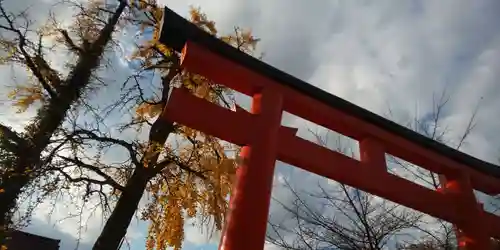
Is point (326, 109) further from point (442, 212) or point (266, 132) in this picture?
point (442, 212)

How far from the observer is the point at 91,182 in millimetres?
6855

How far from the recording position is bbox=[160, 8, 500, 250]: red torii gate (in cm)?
269

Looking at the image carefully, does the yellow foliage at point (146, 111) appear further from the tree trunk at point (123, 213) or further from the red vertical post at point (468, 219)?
the red vertical post at point (468, 219)

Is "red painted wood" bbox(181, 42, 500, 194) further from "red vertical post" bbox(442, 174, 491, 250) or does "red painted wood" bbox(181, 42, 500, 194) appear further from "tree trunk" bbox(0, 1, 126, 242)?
"tree trunk" bbox(0, 1, 126, 242)

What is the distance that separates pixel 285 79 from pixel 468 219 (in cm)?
269

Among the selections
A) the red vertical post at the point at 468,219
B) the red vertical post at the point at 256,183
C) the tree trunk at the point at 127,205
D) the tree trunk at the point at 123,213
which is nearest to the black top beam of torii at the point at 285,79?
the red vertical post at the point at 256,183

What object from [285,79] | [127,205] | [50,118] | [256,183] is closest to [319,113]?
[285,79]

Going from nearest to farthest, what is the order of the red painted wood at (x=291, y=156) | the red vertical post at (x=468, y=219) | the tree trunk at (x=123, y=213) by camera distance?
the red painted wood at (x=291, y=156), the red vertical post at (x=468, y=219), the tree trunk at (x=123, y=213)

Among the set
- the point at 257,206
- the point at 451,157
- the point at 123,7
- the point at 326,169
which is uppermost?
the point at 123,7

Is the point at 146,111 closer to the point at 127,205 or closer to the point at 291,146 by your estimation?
the point at 127,205

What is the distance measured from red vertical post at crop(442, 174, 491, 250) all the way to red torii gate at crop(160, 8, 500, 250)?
1 centimetres

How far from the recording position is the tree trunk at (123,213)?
6711 mm

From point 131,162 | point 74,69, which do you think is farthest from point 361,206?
point 74,69

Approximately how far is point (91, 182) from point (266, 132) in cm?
525
